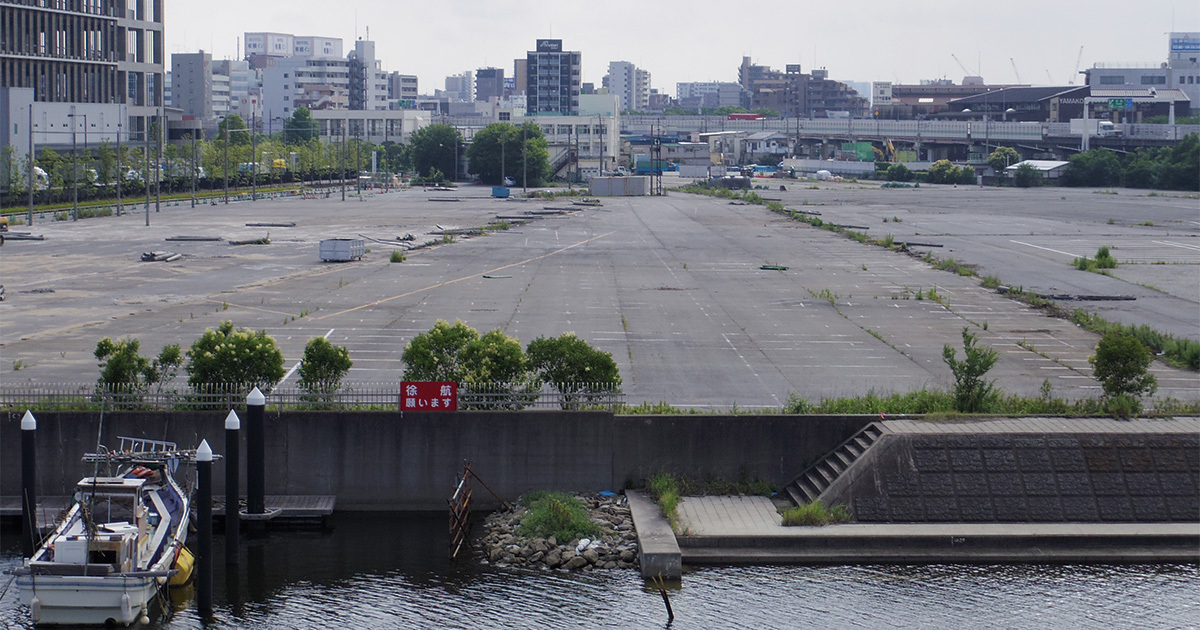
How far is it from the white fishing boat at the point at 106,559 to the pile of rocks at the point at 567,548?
7.33m

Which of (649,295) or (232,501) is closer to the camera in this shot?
(232,501)

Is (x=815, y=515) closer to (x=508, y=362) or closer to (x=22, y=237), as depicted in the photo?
(x=508, y=362)

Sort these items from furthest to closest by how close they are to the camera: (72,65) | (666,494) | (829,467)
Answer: (72,65), (829,467), (666,494)

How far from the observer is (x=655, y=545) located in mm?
30000

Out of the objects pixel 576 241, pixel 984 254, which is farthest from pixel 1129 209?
pixel 576 241

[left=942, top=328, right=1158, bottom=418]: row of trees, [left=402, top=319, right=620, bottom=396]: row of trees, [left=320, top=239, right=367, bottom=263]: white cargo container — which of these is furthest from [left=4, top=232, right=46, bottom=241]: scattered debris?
[left=942, top=328, right=1158, bottom=418]: row of trees

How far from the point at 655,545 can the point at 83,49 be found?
156 meters

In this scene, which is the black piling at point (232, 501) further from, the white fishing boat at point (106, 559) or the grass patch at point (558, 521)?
the grass patch at point (558, 521)

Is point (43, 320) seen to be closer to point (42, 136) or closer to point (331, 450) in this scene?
point (331, 450)

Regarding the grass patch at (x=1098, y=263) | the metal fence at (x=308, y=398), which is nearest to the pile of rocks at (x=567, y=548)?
the metal fence at (x=308, y=398)

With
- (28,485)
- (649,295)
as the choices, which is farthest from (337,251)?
(28,485)

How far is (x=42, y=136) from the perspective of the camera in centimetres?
15875

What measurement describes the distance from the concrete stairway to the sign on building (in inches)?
372

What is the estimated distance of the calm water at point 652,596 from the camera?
27203mm
